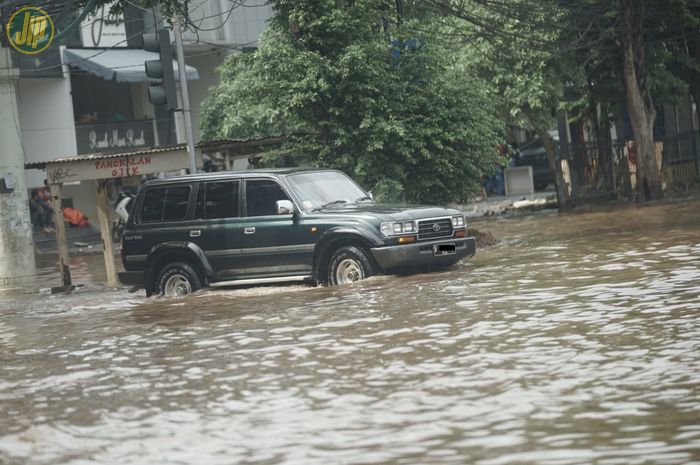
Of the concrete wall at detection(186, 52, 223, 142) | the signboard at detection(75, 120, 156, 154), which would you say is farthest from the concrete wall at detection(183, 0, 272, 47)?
the signboard at detection(75, 120, 156, 154)

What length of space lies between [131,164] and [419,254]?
6.55m

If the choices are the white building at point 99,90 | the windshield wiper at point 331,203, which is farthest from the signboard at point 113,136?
the windshield wiper at point 331,203

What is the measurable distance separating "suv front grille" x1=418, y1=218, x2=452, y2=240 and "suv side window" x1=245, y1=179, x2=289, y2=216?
72.8 inches

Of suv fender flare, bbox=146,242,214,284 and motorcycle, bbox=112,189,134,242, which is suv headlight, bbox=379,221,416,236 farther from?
motorcycle, bbox=112,189,134,242

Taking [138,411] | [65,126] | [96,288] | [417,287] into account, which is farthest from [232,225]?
[65,126]

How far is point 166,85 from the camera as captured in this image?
1952 centimetres

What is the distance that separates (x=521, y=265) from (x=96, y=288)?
8108mm

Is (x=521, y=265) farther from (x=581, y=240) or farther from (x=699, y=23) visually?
(x=699, y=23)

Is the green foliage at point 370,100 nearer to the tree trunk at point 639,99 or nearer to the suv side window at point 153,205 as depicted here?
the suv side window at point 153,205

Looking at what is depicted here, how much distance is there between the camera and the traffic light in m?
19.5

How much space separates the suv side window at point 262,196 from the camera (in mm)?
16797

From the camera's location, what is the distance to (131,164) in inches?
816

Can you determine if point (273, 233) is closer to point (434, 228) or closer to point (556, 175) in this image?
point (434, 228)

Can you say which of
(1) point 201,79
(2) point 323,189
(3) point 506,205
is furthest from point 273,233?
(1) point 201,79
